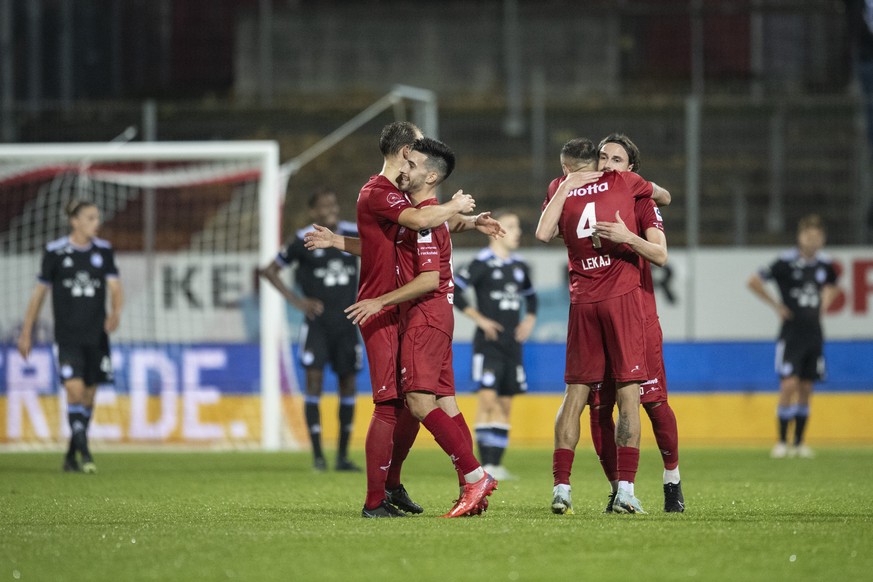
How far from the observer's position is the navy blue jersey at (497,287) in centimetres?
1084

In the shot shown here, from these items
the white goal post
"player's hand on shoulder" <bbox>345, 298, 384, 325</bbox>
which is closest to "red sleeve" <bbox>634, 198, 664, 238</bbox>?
"player's hand on shoulder" <bbox>345, 298, 384, 325</bbox>

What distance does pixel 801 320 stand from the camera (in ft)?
43.9

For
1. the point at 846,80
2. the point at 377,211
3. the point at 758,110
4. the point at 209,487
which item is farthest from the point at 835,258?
the point at 377,211

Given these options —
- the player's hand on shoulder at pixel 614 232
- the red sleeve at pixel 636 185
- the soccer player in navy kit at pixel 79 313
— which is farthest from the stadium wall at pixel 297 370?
the player's hand on shoulder at pixel 614 232

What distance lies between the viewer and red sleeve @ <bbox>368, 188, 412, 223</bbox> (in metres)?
6.74

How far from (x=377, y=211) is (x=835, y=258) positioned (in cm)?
1100

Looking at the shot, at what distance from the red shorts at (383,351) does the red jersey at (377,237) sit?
0.14 meters

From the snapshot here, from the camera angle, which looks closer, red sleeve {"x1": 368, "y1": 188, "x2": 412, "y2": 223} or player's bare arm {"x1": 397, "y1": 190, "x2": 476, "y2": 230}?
player's bare arm {"x1": 397, "y1": 190, "x2": 476, "y2": 230}

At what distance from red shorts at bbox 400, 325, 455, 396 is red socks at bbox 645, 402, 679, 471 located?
1160 millimetres

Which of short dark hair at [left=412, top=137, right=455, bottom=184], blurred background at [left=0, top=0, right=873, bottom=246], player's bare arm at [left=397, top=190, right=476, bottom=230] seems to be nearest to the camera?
player's bare arm at [left=397, top=190, right=476, bottom=230]

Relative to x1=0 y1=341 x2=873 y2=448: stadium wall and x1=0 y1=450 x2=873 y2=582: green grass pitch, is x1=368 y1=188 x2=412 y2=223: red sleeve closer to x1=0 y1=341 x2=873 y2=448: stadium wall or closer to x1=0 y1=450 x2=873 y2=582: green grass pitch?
x1=0 y1=450 x2=873 y2=582: green grass pitch

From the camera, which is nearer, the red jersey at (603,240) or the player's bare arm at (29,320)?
the red jersey at (603,240)

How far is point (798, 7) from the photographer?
20.6 metres

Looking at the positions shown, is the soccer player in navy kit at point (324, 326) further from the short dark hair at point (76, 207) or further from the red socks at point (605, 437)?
the red socks at point (605, 437)
